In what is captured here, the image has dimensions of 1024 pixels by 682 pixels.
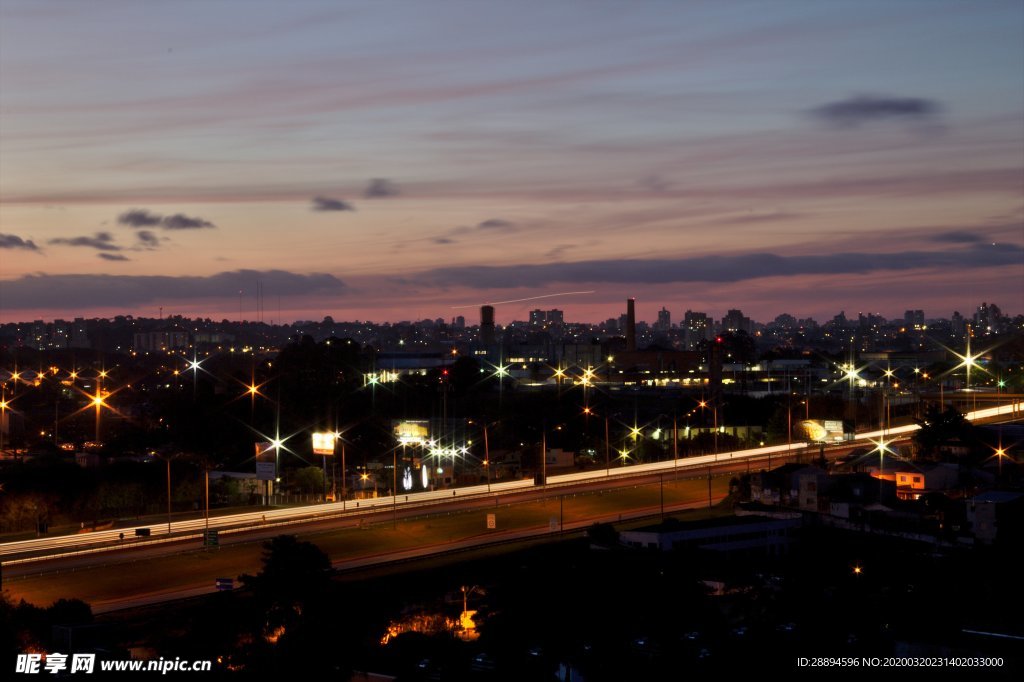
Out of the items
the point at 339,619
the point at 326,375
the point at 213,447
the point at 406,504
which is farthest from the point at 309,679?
the point at 326,375

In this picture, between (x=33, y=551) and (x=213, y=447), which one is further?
(x=213, y=447)

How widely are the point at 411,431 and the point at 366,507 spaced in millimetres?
18044

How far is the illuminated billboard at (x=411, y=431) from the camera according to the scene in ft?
153

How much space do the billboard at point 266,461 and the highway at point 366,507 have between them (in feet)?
8.44

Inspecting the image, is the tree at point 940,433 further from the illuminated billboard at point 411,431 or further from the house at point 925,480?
the illuminated billboard at point 411,431

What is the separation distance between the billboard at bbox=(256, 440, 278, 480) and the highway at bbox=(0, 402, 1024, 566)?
8.44ft

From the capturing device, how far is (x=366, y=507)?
30844 mm

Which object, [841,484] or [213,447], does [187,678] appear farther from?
[213,447]

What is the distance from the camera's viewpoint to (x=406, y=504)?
104 feet

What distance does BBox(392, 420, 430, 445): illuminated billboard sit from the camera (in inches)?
1836

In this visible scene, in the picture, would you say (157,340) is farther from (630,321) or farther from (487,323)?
(630,321)

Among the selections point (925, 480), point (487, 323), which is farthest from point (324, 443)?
point (487, 323)

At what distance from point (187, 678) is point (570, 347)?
93267 mm

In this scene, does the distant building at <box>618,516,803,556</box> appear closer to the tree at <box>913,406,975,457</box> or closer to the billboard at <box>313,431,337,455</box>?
the billboard at <box>313,431,337,455</box>
